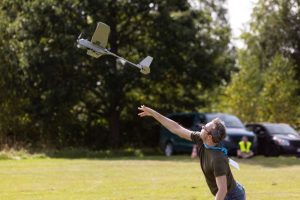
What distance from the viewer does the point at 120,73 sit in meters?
30.4

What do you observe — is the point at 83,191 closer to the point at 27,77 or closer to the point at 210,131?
the point at 210,131

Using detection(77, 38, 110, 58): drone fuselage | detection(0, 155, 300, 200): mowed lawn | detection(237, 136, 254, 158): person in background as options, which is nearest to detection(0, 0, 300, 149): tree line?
detection(237, 136, 254, 158): person in background

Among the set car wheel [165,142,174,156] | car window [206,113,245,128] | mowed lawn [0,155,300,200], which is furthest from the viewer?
car wheel [165,142,174,156]

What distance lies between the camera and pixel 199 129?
27.0 m

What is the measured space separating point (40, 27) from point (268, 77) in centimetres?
1715

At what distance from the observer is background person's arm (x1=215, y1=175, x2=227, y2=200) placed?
6344 mm

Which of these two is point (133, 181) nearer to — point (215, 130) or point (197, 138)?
point (197, 138)

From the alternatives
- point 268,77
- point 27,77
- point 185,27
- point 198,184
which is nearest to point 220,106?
point 268,77

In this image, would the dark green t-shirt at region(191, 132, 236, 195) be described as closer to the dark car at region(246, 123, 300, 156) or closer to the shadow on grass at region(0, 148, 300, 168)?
the shadow on grass at region(0, 148, 300, 168)

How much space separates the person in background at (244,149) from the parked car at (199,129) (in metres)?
0.62

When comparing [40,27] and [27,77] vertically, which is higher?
[40,27]

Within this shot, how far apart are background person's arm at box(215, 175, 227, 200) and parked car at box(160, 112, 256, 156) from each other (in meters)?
19.6

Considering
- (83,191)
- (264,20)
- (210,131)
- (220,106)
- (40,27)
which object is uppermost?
(264,20)

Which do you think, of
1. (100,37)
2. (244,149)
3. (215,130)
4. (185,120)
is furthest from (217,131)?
(185,120)
